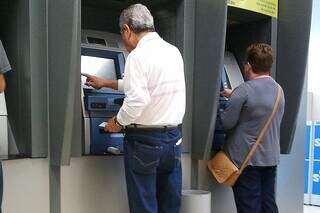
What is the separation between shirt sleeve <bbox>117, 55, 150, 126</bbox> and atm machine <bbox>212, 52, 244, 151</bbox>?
0.92 metres

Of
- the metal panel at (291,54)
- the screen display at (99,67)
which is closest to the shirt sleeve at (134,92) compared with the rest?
the screen display at (99,67)

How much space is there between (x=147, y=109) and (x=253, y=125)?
76 cm

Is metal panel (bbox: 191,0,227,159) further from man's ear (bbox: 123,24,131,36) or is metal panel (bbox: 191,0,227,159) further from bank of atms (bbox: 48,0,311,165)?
man's ear (bbox: 123,24,131,36)

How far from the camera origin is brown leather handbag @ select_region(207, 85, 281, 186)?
2359 mm

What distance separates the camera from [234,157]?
2.42 metres

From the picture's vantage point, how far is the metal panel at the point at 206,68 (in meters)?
2.43

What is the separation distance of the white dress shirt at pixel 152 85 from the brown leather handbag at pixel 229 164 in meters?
0.58

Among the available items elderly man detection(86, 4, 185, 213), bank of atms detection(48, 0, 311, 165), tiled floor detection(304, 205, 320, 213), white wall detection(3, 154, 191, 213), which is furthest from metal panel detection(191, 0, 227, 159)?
tiled floor detection(304, 205, 320, 213)

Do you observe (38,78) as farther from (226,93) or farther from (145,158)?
(226,93)

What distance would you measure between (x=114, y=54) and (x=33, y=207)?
1.06 m

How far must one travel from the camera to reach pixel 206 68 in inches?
98.4

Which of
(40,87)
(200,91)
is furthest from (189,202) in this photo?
(40,87)

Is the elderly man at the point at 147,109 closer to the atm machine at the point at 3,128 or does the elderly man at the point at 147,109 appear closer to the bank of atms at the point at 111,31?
the bank of atms at the point at 111,31

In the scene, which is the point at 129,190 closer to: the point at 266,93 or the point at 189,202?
the point at 189,202
